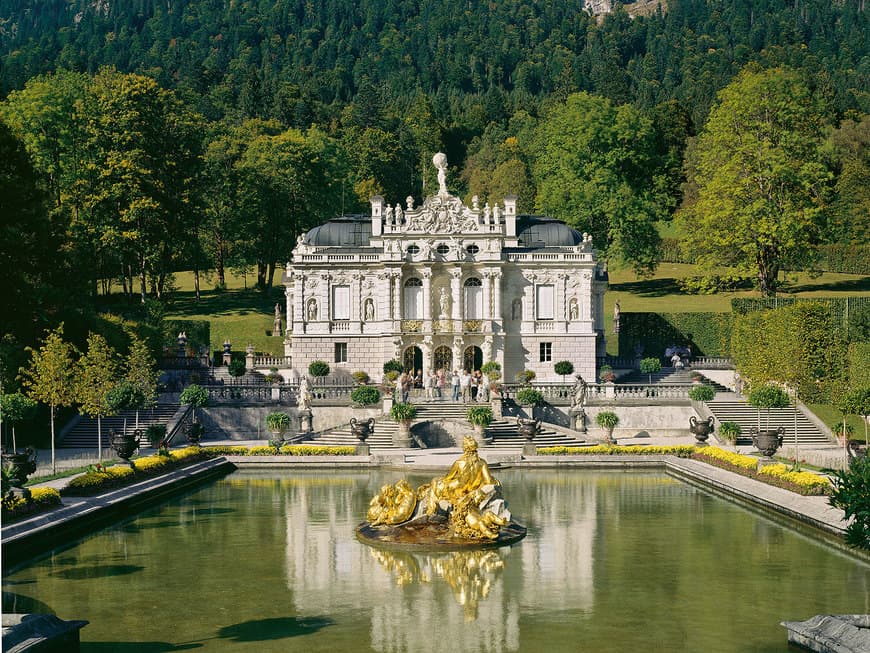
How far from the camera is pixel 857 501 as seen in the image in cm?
1709

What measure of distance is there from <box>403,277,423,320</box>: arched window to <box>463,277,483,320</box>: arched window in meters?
2.46

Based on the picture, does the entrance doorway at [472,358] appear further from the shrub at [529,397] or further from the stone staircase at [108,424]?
the stone staircase at [108,424]

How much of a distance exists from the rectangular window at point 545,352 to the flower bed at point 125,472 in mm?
23388

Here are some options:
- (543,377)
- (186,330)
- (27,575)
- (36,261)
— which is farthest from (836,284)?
(27,575)

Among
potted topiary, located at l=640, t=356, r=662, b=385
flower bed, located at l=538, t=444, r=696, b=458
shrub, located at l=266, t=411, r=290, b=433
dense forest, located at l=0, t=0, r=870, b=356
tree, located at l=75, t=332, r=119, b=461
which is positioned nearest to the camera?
tree, located at l=75, t=332, r=119, b=461

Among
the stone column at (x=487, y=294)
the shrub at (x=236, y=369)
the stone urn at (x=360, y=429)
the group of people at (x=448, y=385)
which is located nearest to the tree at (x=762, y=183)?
the stone column at (x=487, y=294)

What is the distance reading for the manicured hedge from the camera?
67.7 meters

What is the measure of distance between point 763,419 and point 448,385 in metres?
15.3

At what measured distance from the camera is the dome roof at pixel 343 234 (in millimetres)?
62125

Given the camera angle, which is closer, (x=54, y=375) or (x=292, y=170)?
(x=54, y=375)

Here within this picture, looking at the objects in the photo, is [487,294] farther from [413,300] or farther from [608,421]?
[608,421]

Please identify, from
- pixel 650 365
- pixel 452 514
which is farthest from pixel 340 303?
pixel 452 514

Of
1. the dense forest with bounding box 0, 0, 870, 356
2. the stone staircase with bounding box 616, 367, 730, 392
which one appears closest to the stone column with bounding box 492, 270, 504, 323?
the stone staircase with bounding box 616, 367, 730, 392

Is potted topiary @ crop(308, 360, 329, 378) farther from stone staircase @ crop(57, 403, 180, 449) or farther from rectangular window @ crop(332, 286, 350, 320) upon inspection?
stone staircase @ crop(57, 403, 180, 449)
